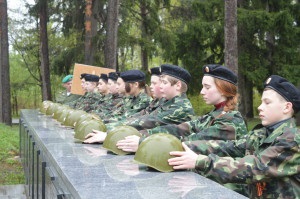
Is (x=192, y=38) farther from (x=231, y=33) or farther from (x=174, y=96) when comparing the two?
(x=174, y=96)

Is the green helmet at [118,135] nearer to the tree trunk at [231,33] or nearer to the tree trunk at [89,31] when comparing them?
the tree trunk at [231,33]

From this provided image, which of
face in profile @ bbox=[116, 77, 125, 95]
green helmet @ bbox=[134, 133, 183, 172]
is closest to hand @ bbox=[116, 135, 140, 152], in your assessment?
green helmet @ bbox=[134, 133, 183, 172]

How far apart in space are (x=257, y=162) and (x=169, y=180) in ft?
2.20

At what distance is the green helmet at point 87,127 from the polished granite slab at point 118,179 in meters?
0.63

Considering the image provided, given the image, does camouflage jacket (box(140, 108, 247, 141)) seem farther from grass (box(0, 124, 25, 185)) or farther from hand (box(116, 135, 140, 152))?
grass (box(0, 124, 25, 185))

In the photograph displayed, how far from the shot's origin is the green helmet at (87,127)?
621 centimetres

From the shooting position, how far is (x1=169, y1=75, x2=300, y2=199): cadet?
139 inches

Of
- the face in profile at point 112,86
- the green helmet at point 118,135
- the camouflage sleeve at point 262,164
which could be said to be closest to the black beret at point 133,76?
the face in profile at point 112,86

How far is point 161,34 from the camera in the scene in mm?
24672

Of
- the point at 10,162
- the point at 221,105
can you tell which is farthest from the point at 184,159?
the point at 10,162

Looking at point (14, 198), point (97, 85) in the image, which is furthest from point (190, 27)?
point (14, 198)

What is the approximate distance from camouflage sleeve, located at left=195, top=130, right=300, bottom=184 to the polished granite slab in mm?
115

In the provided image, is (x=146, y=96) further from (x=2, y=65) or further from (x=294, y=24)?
(x=294, y=24)

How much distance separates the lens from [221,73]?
473cm
